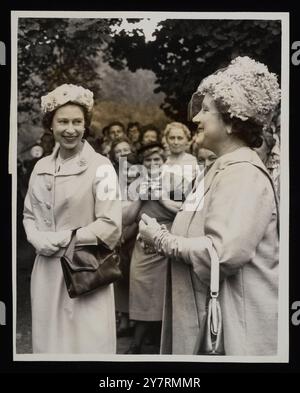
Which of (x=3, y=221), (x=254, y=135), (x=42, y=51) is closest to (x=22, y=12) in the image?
(x=42, y=51)

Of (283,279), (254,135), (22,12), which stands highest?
(22,12)

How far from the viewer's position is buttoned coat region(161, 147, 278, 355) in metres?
3.83

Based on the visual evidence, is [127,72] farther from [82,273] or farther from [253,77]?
[82,273]

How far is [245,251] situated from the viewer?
151 inches

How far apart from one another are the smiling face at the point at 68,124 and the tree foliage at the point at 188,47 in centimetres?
33

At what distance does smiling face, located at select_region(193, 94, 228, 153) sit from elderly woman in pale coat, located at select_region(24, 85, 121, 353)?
0.52m

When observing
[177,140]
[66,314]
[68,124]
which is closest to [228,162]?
[177,140]

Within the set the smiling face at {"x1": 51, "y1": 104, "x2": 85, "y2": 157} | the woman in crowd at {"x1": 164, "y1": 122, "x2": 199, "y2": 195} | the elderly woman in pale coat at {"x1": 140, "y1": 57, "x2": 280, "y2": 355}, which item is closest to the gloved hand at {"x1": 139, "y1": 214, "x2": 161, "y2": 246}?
the elderly woman in pale coat at {"x1": 140, "y1": 57, "x2": 280, "y2": 355}

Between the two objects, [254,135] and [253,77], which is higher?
[253,77]

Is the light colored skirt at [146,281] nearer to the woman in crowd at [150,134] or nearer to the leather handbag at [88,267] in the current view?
the leather handbag at [88,267]

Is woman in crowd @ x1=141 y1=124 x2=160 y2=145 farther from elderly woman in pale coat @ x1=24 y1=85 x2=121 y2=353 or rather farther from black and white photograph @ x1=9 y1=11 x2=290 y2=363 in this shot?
elderly woman in pale coat @ x1=24 y1=85 x2=121 y2=353

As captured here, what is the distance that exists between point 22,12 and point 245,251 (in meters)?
1.76

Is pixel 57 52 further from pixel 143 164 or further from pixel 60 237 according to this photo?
pixel 60 237
